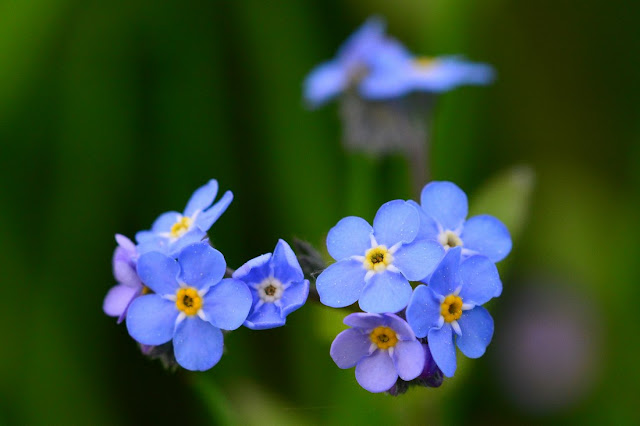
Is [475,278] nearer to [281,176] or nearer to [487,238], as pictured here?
[487,238]

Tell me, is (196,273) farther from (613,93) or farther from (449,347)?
(613,93)

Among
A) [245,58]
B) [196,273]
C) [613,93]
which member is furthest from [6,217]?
[613,93]

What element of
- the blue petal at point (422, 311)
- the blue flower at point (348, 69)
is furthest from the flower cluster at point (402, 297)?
the blue flower at point (348, 69)

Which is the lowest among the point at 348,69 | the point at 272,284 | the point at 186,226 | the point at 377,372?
the point at 377,372

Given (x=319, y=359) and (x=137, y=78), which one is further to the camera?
(x=137, y=78)

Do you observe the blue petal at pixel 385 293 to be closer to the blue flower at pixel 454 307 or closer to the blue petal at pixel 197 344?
the blue flower at pixel 454 307

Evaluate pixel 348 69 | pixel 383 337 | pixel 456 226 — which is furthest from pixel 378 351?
pixel 348 69
